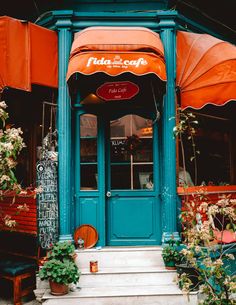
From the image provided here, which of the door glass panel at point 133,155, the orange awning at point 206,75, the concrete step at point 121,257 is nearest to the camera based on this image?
the concrete step at point 121,257

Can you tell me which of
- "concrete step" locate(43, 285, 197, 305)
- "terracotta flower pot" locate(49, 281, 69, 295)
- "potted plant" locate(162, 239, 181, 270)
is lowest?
"concrete step" locate(43, 285, 197, 305)

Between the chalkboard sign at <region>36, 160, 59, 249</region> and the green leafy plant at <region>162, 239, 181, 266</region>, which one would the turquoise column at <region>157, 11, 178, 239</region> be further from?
the chalkboard sign at <region>36, 160, 59, 249</region>

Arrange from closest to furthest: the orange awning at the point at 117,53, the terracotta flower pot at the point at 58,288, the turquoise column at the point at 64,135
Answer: the terracotta flower pot at the point at 58,288, the orange awning at the point at 117,53, the turquoise column at the point at 64,135

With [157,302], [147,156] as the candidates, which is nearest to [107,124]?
[147,156]

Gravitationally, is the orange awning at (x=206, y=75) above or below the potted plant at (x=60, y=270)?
above

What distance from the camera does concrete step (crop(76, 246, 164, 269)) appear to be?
292 inches

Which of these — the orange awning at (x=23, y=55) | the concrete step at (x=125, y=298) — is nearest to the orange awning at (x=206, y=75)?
the orange awning at (x=23, y=55)

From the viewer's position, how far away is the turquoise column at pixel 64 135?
25.1 ft

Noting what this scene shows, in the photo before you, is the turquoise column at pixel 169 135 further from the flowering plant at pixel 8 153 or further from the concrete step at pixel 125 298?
the flowering plant at pixel 8 153

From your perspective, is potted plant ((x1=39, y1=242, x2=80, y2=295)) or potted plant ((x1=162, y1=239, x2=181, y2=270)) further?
potted plant ((x1=162, y1=239, x2=181, y2=270))

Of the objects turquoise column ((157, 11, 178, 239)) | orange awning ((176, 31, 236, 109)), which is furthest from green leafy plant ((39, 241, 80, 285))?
orange awning ((176, 31, 236, 109))

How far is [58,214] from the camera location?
301 inches

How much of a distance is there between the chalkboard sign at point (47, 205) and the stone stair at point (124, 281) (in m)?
0.68

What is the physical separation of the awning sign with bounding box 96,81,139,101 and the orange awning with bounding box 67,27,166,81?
88 centimetres
